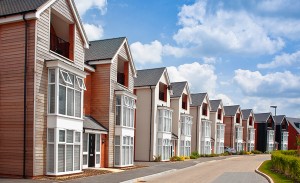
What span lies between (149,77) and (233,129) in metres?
31.2

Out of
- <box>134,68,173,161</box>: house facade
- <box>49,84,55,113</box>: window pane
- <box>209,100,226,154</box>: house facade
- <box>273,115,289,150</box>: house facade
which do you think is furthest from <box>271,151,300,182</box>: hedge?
<box>273,115,289,150</box>: house facade

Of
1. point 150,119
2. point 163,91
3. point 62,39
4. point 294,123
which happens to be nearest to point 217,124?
point 163,91

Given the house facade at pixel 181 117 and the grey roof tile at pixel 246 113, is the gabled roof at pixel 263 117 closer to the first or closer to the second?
the grey roof tile at pixel 246 113

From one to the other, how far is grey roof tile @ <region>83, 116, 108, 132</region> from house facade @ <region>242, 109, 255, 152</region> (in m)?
49.1

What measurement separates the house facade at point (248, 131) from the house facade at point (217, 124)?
1313 centimetres

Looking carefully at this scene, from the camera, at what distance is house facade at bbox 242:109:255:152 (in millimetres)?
68312

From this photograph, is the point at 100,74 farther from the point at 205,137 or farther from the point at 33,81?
the point at 205,137

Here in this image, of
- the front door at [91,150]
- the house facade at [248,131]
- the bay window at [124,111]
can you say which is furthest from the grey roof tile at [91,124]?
the house facade at [248,131]

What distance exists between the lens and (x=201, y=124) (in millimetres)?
48781

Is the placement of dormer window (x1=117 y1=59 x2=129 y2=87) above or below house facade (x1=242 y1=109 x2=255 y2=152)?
above

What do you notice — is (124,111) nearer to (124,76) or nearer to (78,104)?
(124,76)

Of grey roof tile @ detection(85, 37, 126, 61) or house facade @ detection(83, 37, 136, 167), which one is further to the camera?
grey roof tile @ detection(85, 37, 126, 61)

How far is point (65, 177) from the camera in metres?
17.6

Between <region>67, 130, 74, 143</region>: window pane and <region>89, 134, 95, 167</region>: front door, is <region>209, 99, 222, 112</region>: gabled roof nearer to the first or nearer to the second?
<region>89, 134, 95, 167</region>: front door
